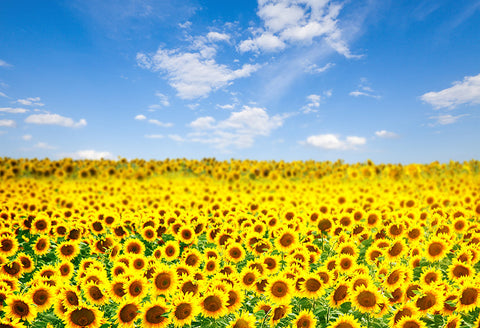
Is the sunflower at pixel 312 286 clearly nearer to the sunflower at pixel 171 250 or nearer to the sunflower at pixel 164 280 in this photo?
the sunflower at pixel 164 280

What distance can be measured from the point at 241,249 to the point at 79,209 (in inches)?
266

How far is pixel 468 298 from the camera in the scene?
428 centimetres

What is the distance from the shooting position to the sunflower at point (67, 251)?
6.47 metres

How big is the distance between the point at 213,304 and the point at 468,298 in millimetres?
3186

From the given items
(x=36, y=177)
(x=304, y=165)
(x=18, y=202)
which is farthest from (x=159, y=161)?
(x=18, y=202)

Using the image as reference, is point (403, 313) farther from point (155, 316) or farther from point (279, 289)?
point (155, 316)

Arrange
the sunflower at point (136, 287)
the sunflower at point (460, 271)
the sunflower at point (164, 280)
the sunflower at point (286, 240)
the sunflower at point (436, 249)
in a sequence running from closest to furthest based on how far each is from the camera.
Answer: the sunflower at point (136, 287)
the sunflower at point (164, 280)
the sunflower at point (460, 271)
the sunflower at point (436, 249)
the sunflower at point (286, 240)

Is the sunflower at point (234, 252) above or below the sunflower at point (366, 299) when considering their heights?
above

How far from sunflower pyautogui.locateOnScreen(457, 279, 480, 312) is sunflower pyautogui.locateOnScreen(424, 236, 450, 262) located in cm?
170

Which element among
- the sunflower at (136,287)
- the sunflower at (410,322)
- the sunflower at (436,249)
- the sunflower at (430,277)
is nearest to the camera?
the sunflower at (410,322)

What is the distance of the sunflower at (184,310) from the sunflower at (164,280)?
0.60 m

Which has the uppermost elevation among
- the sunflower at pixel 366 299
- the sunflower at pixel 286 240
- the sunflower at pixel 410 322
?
the sunflower at pixel 286 240

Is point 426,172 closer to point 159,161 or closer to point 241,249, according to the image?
point 159,161

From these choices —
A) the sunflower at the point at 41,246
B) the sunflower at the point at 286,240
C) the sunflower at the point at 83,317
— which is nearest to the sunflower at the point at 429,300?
the sunflower at the point at 286,240
